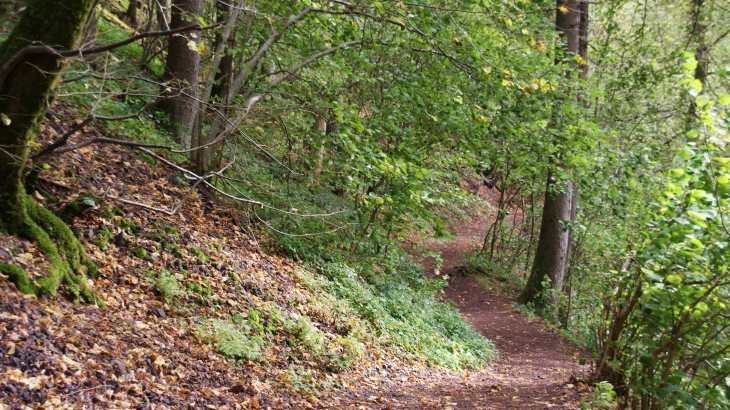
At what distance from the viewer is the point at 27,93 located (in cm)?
439

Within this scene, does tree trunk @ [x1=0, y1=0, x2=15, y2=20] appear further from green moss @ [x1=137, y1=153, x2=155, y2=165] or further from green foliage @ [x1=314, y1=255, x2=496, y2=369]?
green foliage @ [x1=314, y1=255, x2=496, y2=369]

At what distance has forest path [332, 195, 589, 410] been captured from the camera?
242 inches

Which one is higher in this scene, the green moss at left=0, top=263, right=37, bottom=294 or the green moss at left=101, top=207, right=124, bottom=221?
the green moss at left=101, top=207, right=124, bottom=221

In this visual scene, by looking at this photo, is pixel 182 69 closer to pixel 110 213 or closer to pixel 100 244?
pixel 110 213

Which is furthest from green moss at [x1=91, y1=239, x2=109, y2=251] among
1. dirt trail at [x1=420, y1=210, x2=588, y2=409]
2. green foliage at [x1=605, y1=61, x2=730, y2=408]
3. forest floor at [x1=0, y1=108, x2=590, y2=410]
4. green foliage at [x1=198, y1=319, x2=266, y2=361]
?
green foliage at [x1=605, y1=61, x2=730, y2=408]

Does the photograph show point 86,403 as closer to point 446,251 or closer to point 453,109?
point 453,109

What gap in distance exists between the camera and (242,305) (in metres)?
6.59

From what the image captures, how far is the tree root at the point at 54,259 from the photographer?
4.41 metres

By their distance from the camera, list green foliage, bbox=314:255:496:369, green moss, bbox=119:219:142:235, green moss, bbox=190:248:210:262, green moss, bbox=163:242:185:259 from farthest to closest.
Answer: green foliage, bbox=314:255:496:369 < green moss, bbox=190:248:210:262 < green moss, bbox=163:242:185:259 < green moss, bbox=119:219:142:235

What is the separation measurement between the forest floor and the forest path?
39 millimetres

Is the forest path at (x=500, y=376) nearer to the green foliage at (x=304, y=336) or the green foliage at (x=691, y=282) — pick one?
the green foliage at (x=304, y=336)

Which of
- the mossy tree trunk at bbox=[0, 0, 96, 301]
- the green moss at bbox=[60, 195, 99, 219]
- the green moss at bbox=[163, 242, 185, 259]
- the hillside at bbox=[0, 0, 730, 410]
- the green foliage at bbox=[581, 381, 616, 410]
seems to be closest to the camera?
the hillside at bbox=[0, 0, 730, 410]

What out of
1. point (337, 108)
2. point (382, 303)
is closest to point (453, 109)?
point (337, 108)

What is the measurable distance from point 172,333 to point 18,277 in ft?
4.93
